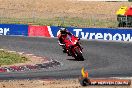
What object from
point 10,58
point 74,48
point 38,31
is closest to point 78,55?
point 74,48

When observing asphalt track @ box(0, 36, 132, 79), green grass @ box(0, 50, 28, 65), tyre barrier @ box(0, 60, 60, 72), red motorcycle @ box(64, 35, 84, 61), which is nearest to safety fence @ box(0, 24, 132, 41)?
asphalt track @ box(0, 36, 132, 79)

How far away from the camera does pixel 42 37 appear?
1656 inches

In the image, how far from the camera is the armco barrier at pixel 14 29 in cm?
4306

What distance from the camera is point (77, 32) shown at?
41.2 metres

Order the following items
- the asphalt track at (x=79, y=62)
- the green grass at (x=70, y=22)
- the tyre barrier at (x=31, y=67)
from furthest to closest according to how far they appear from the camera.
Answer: the green grass at (x=70, y=22) < the tyre barrier at (x=31, y=67) < the asphalt track at (x=79, y=62)

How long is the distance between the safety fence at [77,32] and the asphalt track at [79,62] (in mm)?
1265

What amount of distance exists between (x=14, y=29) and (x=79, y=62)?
15.7 metres

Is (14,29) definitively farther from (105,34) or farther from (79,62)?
(79,62)

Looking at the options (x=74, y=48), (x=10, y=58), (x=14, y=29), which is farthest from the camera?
(x=14, y=29)

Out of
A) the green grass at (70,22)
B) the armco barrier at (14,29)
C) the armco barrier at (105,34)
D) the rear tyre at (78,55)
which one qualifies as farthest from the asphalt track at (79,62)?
the green grass at (70,22)

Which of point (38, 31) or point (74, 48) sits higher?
point (74, 48)

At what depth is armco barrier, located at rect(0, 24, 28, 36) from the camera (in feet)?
141

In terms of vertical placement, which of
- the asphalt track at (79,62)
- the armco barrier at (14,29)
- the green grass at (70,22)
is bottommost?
the green grass at (70,22)

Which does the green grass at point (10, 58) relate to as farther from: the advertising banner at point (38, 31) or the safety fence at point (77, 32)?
the advertising banner at point (38, 31)
